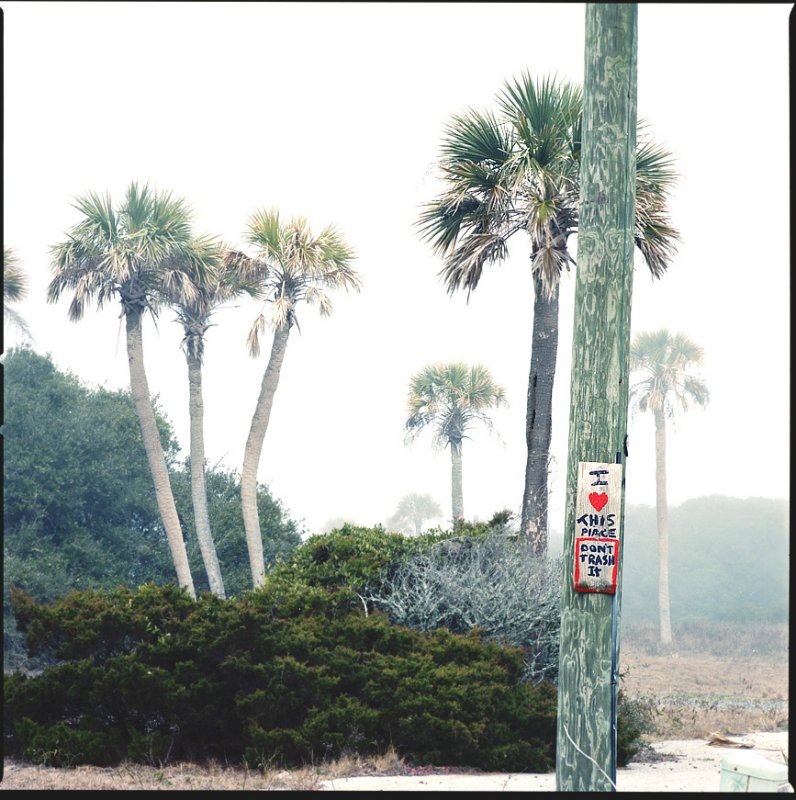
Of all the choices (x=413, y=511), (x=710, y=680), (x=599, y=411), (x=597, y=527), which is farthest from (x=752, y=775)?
(x=413, y=511)

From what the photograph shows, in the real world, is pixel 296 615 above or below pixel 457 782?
above

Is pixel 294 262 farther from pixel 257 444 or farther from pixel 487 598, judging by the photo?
pixel 487 598

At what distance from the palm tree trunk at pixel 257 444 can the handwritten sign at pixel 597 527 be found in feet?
63.1

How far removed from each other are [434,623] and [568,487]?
5.70 metres

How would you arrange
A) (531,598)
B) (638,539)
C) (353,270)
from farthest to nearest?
(638,539) → (353,270) → (531,598)

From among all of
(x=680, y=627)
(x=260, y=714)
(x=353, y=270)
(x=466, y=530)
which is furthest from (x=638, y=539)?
(x=260, y=714)

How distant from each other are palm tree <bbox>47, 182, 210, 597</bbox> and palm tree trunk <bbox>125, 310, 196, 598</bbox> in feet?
0.09

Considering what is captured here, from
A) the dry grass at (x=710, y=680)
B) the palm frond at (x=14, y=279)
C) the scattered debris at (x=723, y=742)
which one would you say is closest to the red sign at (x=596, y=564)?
the dry grass at (x=710, y=680)

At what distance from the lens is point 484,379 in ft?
109

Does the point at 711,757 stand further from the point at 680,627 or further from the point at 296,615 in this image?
the point at 680,627

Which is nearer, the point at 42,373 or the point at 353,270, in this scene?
the point at 353,270

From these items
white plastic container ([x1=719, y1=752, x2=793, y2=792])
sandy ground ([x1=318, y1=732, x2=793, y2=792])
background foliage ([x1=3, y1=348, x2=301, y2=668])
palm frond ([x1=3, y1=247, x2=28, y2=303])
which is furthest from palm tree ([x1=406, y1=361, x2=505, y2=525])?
white plastic container ([x1=719, y1=752, x2=793, y2=792])

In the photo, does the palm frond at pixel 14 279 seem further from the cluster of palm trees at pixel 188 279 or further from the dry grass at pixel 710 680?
the dry grass at pixel 710 680

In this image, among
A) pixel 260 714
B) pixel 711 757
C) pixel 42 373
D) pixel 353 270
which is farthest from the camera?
pixel 42 373
